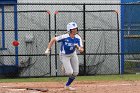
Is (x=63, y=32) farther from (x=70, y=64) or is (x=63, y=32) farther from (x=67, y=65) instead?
(x=67, y=65)

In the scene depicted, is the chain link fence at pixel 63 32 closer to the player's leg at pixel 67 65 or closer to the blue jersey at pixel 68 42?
the player's leg at pixel 67 65

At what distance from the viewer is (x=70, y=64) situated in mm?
12891

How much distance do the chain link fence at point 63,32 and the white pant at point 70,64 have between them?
5.21m

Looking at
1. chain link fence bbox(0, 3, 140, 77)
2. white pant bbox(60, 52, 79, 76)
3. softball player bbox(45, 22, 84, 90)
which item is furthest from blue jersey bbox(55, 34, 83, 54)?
chain link fence bbox(0, 3, 140, 77)

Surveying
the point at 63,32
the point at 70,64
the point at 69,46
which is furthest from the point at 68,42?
the point at 63,32

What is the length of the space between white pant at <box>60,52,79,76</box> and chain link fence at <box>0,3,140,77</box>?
5206 mm

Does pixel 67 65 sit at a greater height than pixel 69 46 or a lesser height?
lesser

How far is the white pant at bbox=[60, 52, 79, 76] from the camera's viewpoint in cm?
1267

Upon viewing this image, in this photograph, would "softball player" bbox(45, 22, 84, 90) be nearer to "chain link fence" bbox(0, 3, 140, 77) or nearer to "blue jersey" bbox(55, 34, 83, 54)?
"blue jersey" bbox(55, 34, 83, 54)

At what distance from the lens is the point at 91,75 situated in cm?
1869

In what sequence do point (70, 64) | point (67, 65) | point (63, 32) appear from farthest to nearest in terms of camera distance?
point (63, 32)
point (70, 64)
point (67, 65)

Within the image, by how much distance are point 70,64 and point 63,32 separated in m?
5.65

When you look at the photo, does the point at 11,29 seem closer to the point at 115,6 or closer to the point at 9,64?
the point at 9,64

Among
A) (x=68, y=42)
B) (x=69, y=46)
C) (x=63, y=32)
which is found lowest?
(x=69, y=46)
